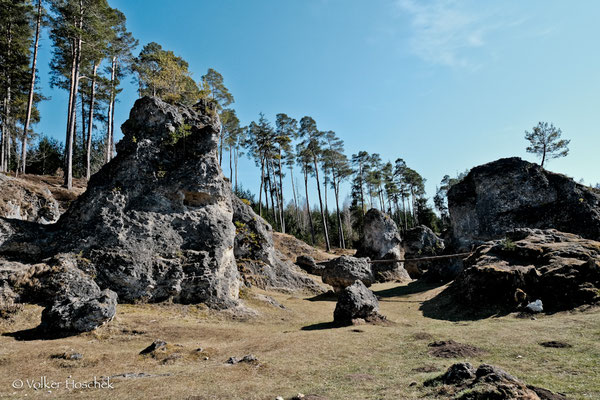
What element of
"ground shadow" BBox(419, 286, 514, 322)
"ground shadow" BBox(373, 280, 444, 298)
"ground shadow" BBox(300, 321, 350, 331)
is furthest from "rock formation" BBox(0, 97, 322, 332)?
"ground shadow" BBox(373, 280, 444, 298)

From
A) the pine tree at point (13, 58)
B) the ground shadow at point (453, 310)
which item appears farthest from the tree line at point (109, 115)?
the ground shadow at point (453, 310)

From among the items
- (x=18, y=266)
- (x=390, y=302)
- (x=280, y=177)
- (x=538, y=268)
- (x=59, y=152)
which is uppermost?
(x=59, y=152)

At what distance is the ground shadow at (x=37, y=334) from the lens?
29.1ft

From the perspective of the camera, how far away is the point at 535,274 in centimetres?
1244

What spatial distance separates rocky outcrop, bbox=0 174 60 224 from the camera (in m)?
13.7

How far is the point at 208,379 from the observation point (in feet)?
19.7

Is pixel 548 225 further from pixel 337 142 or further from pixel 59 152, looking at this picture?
pixel 59 152

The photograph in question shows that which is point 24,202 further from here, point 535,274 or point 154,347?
point 535,274

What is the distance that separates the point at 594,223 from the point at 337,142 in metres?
32.8

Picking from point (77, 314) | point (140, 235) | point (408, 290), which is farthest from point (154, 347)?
point (408, 290)

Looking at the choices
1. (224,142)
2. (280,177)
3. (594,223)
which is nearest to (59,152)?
(224,142)

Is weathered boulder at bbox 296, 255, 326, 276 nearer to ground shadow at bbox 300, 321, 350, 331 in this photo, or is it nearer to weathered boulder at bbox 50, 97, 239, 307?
weathered boulder at bbox 50, 97, 239, 307

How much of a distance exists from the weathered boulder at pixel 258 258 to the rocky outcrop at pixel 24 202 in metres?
9.75

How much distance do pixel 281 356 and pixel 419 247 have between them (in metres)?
28.1
